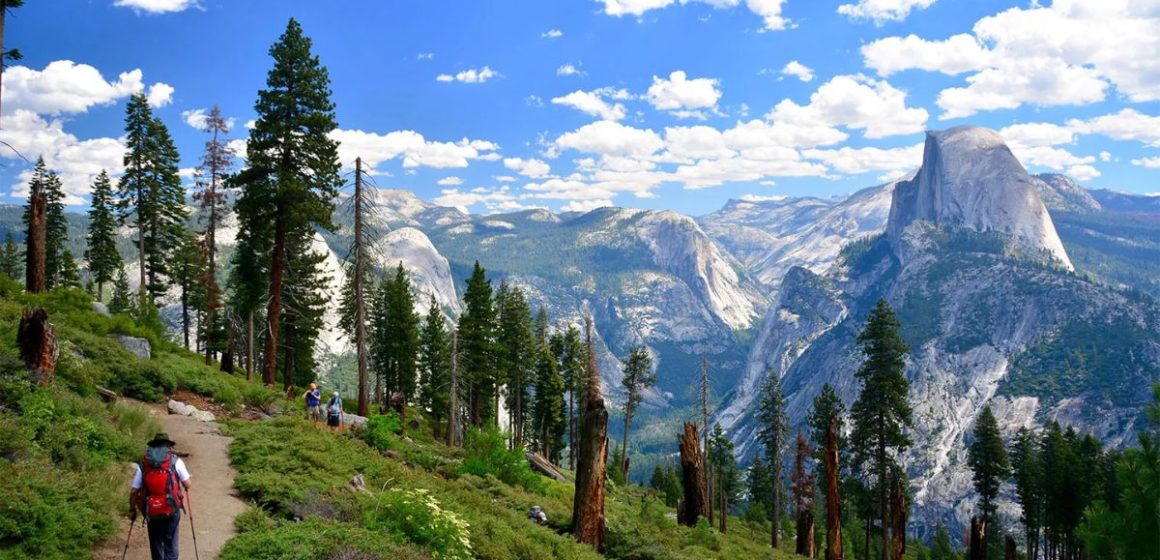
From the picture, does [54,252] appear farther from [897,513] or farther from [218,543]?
[897,513]

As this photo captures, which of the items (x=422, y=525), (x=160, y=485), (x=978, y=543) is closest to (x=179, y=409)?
(x=160, y=485)

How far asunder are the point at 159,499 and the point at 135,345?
16867 millimetres

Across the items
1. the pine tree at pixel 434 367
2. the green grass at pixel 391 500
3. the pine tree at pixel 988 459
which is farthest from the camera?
the pine tree at pixel 434 367

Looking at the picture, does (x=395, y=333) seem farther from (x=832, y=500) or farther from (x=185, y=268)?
(x=832, y=500)

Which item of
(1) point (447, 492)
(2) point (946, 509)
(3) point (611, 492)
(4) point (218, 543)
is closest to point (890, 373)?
(3) point (611, 492)

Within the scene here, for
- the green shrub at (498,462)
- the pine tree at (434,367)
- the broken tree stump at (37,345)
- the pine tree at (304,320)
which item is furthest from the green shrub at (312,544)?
the pine tree at (434,367)

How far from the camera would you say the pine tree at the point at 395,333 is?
51.0 metres

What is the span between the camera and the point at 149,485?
808cm

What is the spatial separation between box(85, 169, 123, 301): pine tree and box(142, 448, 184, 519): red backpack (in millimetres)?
44440

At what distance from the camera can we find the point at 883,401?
3275 centimetres

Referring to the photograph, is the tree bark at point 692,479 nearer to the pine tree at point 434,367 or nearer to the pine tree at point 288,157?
the pine tree at point 288,157

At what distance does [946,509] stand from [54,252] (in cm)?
17232

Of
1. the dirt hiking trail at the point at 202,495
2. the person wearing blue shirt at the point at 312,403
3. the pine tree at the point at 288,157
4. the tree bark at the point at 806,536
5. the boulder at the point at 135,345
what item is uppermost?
the pine tree at the point at 288,157

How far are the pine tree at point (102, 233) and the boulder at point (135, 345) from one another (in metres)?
27.7
